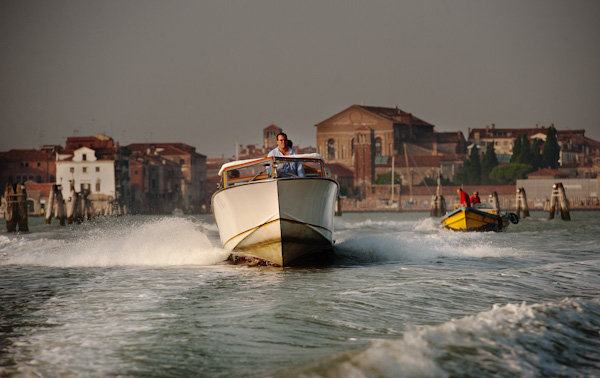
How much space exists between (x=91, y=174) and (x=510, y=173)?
49.2 meters

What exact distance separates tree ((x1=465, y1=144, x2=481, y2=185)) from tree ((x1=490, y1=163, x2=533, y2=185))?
6.00 ft

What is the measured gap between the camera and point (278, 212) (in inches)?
426

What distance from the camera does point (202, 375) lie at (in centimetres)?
486

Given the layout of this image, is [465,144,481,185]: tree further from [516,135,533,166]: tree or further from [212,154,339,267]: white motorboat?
[212,154,339,267]: white motorboat

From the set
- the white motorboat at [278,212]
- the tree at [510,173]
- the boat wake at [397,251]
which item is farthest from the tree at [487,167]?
the white motorboat at [278,212]

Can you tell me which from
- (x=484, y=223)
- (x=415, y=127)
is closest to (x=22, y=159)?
(x=415, y=127)

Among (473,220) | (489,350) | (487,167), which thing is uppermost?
(487,167)

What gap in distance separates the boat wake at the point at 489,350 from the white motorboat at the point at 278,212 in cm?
477

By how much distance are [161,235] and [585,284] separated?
30.8ft

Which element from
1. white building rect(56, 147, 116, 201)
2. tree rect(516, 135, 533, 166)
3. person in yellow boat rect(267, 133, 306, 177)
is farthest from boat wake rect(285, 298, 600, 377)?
tree rect(516, 135, 533, 166)

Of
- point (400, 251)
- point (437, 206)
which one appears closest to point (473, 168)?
point (437, 206)

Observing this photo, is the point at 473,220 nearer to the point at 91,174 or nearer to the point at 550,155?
the point at 91,174

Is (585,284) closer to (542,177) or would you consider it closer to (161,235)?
(161,235)

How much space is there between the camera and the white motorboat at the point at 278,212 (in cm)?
1080
